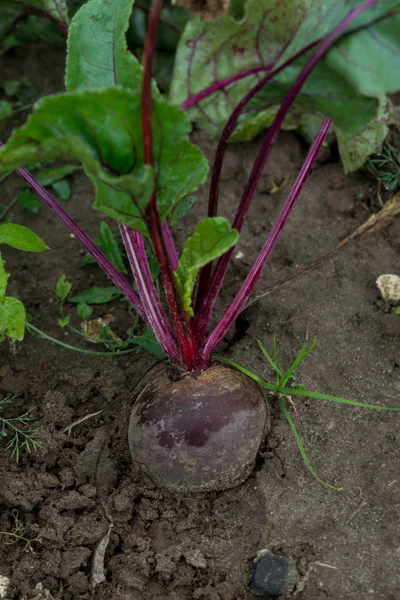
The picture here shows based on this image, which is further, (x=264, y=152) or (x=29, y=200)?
(x=29, y=200)

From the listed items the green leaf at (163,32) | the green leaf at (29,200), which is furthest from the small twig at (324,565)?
the green leaf at (163,32)

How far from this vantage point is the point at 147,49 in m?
1.55

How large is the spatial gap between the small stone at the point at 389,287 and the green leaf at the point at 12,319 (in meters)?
1.27

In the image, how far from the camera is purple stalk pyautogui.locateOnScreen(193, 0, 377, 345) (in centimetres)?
181

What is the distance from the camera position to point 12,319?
2.20m

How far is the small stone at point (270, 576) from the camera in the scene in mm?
1938

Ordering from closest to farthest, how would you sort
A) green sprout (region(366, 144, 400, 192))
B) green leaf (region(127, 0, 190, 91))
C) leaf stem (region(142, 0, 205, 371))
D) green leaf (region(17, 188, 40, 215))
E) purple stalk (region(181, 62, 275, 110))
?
leaf stem (region(142, 0, 205, 371)) < purple stalk (region(181, 62, 275, 110)) < green sprout (region(366, 144, 400, 192)) < green leaf (region(17, 188, 40, 215)) < green leaf (region(127, 0, 190, 91))

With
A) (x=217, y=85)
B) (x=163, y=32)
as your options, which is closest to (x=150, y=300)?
(x=217, y=85)

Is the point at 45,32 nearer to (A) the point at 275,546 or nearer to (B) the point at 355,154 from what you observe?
(B) the point at 355,154

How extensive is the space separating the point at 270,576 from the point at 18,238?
130 centimetres

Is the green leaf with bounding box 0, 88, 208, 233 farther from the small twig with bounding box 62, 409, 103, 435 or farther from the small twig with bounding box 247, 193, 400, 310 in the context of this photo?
the small twig with bounding box 247, 193, 400, 310

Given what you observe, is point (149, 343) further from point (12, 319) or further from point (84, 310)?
point (12, 319)

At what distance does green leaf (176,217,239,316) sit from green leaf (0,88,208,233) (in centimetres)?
12

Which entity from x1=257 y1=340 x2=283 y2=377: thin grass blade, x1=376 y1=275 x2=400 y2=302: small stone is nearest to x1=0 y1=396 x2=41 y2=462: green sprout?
x1=257 y1=340 x2=283 y2=377: thin grass blade
